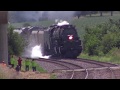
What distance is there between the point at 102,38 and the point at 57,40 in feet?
9.13

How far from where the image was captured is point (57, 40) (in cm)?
2262

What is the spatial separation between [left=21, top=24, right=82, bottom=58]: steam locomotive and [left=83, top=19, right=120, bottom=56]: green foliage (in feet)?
2.15

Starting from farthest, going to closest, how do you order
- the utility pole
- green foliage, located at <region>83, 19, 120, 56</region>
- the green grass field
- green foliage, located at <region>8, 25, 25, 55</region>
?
1. green foliage, located at <region>83, 19, 120, 56</region>
2. green foliage, located at <region>8, 25, 25, 55</region>
3. the green grass field
4. the utility pole

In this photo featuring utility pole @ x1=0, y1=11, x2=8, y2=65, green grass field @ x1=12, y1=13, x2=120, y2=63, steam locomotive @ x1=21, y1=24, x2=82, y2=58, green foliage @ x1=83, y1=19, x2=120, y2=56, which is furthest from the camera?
steam locomotive @ x1=21, y1=24, x2=82, y2=58

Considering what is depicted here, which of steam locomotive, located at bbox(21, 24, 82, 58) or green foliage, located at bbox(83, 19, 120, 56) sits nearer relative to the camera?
green foliage, located at bbox(83, 19, 120, 56)

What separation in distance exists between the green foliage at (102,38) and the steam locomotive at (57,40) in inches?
25.9

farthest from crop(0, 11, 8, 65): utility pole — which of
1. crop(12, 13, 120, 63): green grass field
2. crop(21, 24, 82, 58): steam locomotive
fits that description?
crop(21, 24, 82, 58): steam locomotive

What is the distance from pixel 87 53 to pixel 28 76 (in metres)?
8.11

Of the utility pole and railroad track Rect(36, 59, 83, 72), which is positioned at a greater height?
the utility pole

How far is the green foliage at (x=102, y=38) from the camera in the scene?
2102cm

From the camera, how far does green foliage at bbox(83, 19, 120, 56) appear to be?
21016 mm

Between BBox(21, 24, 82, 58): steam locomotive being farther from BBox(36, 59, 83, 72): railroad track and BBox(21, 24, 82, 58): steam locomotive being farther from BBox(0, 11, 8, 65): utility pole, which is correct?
BBox(0, 11, 8, 65): utility pole
